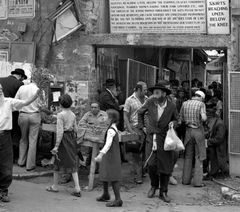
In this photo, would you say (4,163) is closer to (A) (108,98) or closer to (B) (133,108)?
(B) (133,108)

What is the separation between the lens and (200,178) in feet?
24.7

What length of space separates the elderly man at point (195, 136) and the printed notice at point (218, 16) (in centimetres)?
158

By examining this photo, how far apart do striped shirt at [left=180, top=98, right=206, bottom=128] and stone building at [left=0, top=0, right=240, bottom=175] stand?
822 millimetres

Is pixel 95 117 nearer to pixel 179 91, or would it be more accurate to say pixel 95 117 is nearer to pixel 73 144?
pixel 73 144

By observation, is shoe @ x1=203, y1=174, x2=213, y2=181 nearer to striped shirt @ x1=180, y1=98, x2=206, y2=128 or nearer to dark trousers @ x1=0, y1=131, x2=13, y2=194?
striped shirt @ x1=180, y1=98, x2=206, y2=128

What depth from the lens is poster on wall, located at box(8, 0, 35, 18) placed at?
9.27m

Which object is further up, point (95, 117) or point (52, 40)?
point (52, 40)

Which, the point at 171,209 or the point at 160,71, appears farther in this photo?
the point at 160,71

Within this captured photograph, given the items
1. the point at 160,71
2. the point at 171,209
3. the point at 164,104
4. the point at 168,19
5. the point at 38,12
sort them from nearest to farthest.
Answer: the point at 171,209
the point at 164,104
the point at 168,19
the point at 38,12
the point at 160,71

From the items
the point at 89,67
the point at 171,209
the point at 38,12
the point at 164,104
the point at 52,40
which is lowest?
the point at 171,209

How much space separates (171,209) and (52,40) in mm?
4615

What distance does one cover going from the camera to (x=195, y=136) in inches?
296

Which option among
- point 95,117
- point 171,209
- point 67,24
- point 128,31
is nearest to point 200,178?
point 171,209

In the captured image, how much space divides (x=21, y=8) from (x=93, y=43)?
6.14 feet
